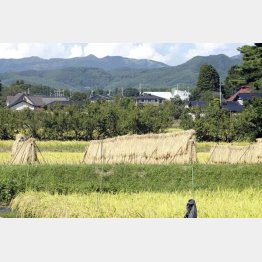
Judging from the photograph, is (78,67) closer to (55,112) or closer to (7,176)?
(55,112)

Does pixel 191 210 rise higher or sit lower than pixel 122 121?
lower

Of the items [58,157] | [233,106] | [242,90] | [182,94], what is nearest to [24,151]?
[58,157]

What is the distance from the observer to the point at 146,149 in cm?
1180

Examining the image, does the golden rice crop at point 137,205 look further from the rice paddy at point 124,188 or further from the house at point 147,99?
the house at point 147,99

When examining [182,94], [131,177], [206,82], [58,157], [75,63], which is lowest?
[131,177]

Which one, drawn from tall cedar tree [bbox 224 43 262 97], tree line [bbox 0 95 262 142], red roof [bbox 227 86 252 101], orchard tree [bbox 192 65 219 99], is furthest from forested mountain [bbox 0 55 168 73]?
red roof [bbox 227 86 252 101]

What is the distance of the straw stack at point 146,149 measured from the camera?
11.7 m

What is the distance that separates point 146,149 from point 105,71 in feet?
4.82

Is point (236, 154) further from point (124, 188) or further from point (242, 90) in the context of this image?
point (124, 188)

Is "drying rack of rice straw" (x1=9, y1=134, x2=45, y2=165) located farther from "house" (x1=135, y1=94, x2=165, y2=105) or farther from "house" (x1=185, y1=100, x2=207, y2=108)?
"house" (x1=185, y1=100, x2=207, y2=108)

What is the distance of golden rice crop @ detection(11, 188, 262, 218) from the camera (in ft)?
30.4

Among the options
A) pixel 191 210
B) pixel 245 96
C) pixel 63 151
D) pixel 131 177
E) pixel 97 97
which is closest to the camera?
pixel 191 210

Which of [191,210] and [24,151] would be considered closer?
[191,210]

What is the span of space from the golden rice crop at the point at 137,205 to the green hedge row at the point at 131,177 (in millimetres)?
542
